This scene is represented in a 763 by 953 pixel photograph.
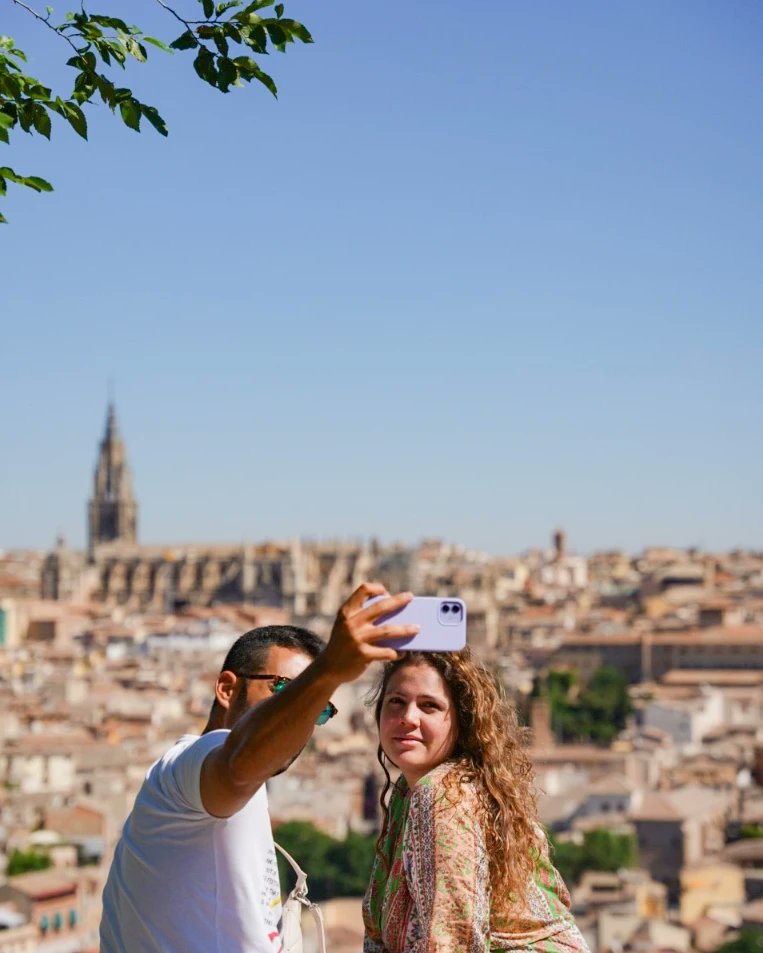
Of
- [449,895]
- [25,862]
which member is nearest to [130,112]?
[449,895]

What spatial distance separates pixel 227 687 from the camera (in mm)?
2609

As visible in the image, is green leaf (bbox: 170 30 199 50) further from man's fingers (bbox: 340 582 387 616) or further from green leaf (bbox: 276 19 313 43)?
man's fingers (bbox: 340 582 387 616)

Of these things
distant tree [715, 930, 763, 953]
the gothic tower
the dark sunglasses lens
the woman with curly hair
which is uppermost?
the gothic tower

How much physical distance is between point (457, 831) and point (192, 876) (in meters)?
0.34

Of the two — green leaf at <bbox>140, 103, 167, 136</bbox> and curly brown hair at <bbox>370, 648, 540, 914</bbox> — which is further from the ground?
green leaf at <bbox>140, 103, 167, 136</bbox>

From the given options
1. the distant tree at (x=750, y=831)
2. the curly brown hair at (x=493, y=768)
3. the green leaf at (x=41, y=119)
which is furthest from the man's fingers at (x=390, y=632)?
the distant tree at (x=750, y=831)

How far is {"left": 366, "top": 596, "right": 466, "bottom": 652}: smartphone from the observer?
221cm

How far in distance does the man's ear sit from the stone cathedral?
201 feet

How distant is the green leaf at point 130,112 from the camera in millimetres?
3025

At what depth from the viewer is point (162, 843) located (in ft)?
8.04

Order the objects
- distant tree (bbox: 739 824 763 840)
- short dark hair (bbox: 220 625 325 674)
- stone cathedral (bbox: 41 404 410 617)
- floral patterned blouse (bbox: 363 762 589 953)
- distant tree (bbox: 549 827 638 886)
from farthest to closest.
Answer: stone cathedral (bbox: 41 404 410 617), distant tree (bbox: 739 824 763 840), distant tree (bbox: 549 827 638 886), short dark hair (bbox: 220 625 325 674), floral patterned blouse (bbox: 363 762 589 953)

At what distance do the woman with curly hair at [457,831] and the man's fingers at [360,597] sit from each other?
1.31 feet

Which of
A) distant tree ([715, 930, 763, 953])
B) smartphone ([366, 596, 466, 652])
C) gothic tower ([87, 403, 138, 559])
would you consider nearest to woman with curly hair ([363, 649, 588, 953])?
smartphone ([366, 596, 466, 652])

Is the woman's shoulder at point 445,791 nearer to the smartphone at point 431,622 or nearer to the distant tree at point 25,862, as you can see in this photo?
the smartphone at point 431,622
